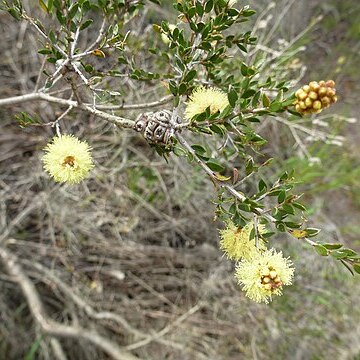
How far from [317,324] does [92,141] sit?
4.88 ft

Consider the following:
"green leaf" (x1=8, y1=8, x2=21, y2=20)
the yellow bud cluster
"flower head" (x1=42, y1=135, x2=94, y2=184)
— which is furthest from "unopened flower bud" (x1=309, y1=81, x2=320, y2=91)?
"green leaf" (x1=8, y1=8, x2=21, y2=20)

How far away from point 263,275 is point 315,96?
320 mm

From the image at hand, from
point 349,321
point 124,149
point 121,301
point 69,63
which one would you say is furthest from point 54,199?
point 349,321

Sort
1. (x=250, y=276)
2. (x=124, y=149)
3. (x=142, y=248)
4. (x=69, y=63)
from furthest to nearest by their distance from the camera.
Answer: (x=142, y=248) < (x=124, y=149) < (x=69, y=63) < (x=250, y=276)

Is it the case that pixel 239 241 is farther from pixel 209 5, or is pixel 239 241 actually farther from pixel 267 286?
pixel 209 5

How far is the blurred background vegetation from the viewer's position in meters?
2.31

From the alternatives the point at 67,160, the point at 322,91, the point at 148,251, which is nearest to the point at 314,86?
the point at 322,91

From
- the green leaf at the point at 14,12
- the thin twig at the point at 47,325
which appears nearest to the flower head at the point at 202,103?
the green leaf at the point at 14,12

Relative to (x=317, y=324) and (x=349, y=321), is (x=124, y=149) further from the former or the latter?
(x=349, y=321)

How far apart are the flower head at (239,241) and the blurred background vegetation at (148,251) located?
4.24 ft

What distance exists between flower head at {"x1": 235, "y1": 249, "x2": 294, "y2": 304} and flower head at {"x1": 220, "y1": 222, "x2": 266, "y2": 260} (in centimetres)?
2

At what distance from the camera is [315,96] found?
744mm

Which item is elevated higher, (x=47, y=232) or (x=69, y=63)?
(x=69, y=63)

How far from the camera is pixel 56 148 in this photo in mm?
922
